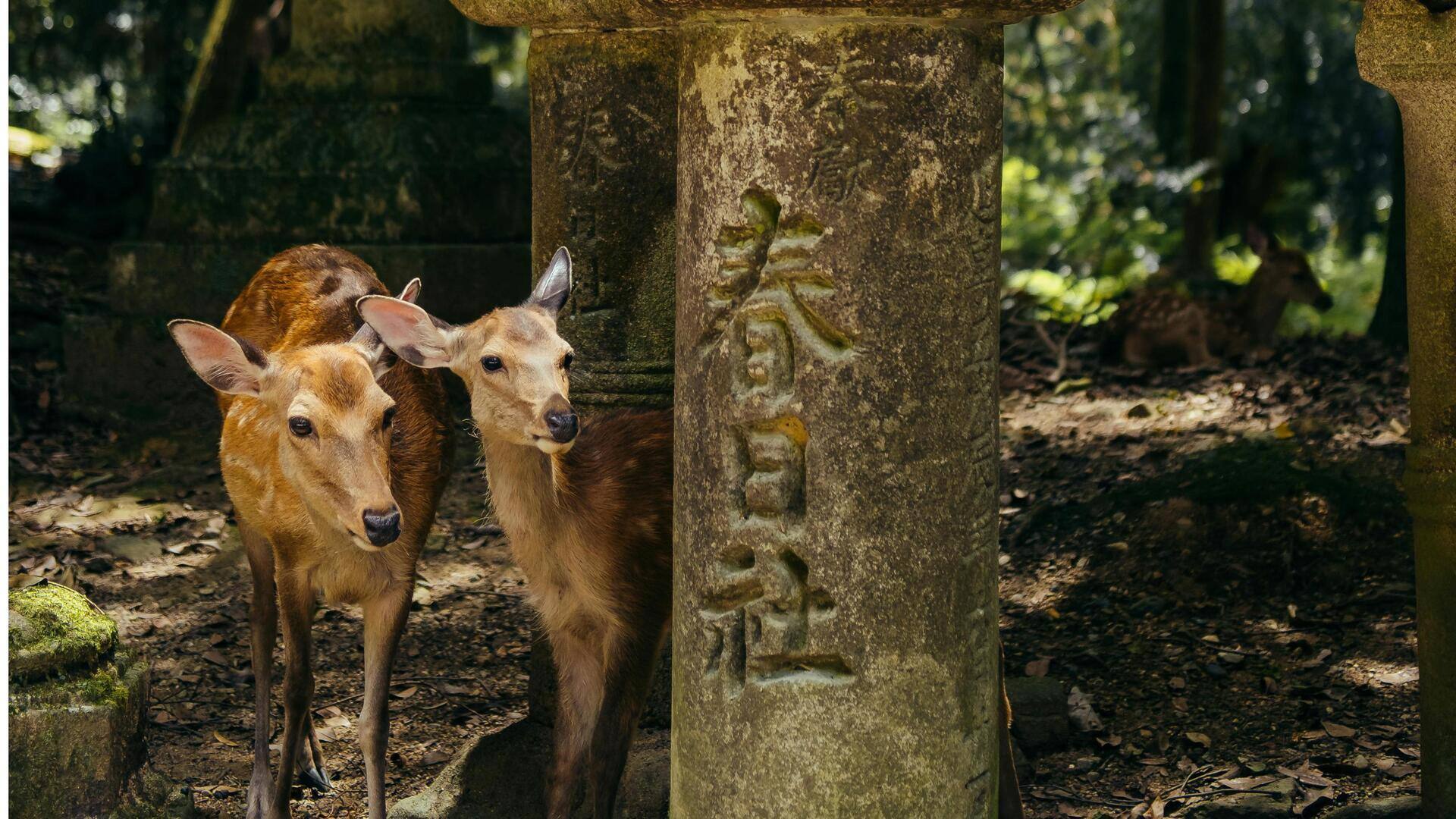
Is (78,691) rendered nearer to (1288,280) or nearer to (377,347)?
(377,347)

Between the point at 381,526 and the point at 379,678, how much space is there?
0.79 m

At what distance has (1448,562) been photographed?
409cm

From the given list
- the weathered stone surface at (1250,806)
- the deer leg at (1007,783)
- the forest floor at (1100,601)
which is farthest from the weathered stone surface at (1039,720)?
the deer leg at (1007,783)

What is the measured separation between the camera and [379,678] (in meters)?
4.42

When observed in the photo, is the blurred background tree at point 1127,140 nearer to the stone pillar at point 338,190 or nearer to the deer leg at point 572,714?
the stone pillar at point 338,190

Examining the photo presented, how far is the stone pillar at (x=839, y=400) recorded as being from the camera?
127 inches

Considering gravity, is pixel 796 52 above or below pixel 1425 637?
above

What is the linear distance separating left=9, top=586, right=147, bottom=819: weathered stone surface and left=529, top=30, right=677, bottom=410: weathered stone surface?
151cm

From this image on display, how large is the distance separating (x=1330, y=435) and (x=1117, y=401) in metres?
1.66

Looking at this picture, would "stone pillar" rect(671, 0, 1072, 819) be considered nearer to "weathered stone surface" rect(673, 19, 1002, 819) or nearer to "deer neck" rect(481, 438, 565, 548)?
"weathered stone surface" rect(673, 19, 1002, 819)

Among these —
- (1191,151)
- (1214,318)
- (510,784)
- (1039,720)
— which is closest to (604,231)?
(510,784)

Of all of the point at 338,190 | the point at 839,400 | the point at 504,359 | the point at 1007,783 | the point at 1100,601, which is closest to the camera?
the point at 839,400

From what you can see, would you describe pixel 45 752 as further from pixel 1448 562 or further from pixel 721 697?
pixel 1448 562

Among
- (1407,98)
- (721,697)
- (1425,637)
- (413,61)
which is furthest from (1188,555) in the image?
(413,61)
